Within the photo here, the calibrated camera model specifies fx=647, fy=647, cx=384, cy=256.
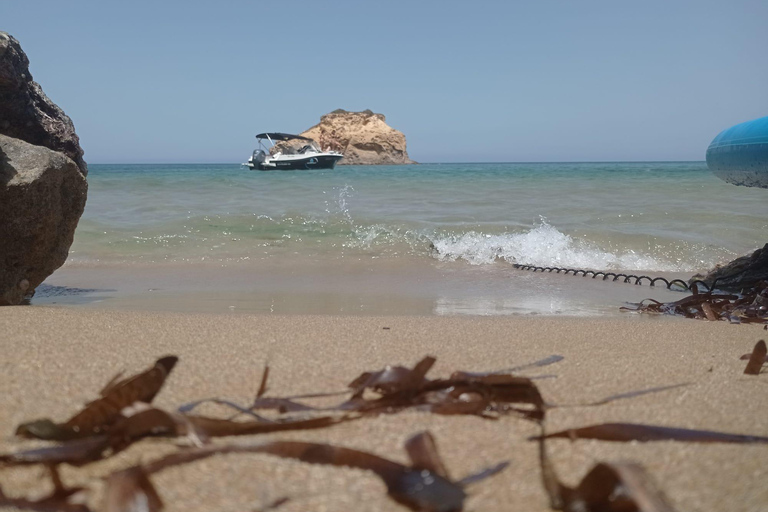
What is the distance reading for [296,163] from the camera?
116ft

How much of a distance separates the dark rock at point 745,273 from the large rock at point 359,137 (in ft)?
194

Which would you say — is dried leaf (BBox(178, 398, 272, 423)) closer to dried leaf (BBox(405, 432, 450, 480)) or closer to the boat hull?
dried leaf (BBox(405, 432, 450, 480))

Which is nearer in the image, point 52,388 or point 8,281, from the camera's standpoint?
point 52,388

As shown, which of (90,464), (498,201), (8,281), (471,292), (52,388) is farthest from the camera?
(498,201)

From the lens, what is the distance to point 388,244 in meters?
6.80

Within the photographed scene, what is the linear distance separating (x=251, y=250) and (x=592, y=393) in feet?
17.6

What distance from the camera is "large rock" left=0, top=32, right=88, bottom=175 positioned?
10.8ft

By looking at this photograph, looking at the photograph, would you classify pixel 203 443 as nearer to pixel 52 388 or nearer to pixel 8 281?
pixel 52 388

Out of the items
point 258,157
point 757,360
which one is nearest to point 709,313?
point 757,360

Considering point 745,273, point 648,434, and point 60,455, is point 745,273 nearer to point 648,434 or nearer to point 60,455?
point 648,434

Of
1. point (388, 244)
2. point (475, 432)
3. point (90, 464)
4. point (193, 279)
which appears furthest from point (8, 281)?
point (388, 244)

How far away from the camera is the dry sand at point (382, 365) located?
2.69 ft

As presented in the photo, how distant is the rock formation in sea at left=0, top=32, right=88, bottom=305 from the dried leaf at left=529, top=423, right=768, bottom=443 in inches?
109

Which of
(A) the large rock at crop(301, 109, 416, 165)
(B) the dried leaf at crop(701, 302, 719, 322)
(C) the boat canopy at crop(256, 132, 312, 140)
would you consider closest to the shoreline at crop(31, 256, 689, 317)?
(B) the dried leaf at crop(701, 302, 719, 322)
